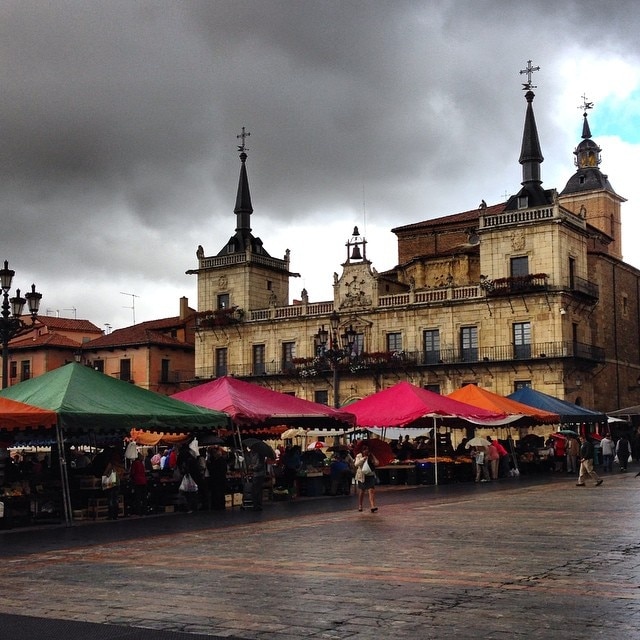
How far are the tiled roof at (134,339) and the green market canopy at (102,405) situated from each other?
45.4m

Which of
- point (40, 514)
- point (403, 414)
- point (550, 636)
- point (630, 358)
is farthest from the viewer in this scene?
point (630, 358)

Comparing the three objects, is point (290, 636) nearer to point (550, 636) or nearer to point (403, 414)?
point (550, 636)

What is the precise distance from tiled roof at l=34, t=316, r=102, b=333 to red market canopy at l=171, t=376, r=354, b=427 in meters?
53.8

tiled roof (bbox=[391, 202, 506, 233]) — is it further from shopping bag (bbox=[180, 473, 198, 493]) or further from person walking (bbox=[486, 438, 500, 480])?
shopping bag (bbox=[180, 473, 198, 493])

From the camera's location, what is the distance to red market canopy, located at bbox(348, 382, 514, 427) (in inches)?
1088

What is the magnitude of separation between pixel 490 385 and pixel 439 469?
70.6 feet

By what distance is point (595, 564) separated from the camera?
34.6 ft

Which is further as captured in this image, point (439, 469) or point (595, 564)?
point (439, 469)

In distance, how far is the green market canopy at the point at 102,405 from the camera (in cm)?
1791

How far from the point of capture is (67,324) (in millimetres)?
78375

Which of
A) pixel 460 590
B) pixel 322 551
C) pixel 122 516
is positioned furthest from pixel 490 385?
pixel 460 590

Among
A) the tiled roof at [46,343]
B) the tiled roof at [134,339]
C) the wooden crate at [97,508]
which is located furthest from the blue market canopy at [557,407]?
the tiled roof at [46,343]

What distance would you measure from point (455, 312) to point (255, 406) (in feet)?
104

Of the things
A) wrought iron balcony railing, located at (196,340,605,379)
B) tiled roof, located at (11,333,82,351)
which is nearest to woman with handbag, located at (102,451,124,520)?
wrought iron balcony railing, located at (196,340,605,379)
